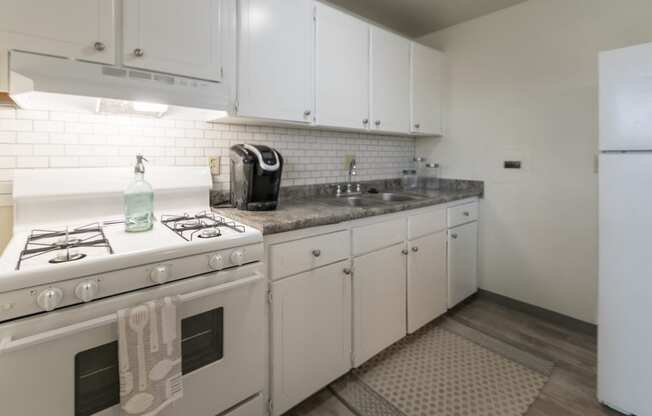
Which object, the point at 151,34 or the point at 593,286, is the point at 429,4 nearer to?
the point at 151,34

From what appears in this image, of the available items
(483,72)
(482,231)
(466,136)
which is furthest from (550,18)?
(482,231)

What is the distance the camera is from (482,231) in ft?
9.17

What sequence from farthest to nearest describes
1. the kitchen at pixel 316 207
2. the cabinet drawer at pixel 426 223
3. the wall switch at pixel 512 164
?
the wall switch at pixel 512 164
the cabinet drawer at pixel 426 223
the kitchen at pixel 316 207

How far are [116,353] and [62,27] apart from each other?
3.70ft

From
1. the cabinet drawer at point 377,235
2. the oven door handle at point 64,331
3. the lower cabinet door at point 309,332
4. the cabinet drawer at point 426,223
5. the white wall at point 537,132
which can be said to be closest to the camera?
the oven door handle at point 64,331

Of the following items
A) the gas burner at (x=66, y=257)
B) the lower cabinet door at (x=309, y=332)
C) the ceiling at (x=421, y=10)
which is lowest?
the lower cabinet door at (x=309, y=332)

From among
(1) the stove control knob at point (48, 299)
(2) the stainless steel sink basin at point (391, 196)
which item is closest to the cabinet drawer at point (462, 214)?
(2) the stainless steel sink basin at point (391, 196)

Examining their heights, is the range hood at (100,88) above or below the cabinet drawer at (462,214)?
above

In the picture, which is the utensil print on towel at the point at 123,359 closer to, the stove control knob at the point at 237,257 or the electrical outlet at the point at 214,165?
the stove control knob at the point at 237,257

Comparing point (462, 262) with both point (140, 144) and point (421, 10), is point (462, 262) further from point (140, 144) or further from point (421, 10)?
point (140, 144)

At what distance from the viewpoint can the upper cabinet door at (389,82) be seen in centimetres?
227

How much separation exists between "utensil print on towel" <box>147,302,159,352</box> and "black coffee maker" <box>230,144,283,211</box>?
2.40 ft

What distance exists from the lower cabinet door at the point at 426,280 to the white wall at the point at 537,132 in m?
0.67

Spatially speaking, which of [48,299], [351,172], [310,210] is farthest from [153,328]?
[351,172]
